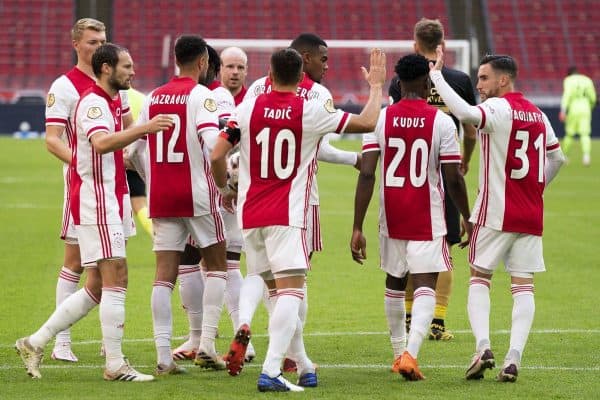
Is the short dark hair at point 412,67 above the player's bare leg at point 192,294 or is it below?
above

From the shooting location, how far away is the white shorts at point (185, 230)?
25.1 ft

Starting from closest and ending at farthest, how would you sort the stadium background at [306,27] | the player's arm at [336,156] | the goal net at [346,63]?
the player's arm at [336,156] < the goal net at [346,63] < the stadium background at [306,27]

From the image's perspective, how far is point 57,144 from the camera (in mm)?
7590

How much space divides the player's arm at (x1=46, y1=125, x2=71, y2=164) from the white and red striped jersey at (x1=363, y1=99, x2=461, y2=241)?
1865 mm

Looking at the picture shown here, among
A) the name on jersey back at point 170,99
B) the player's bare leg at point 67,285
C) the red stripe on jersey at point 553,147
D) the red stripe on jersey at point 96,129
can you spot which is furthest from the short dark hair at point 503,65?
the player's bare leg at point 67,285

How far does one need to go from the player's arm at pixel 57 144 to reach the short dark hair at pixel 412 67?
2.12m

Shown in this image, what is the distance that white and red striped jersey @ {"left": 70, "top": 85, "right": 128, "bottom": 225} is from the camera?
7.18 m

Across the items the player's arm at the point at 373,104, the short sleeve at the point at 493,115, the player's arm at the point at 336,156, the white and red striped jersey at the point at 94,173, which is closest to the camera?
the player's arm at the point at 373,104

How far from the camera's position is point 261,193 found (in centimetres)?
696

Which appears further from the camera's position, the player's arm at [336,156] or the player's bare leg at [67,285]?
the player's bare leg at [67,285]

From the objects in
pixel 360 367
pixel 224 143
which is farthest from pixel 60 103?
pixel 360 367


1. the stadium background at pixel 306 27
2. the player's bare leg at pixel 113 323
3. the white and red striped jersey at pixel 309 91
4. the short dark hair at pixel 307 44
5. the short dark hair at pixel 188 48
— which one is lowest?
the player's bare leg at pixel 113 323

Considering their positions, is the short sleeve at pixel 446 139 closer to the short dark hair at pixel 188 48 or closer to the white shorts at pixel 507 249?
the white shorts at pixel 507 249

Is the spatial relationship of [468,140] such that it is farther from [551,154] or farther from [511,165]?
[511,165]
